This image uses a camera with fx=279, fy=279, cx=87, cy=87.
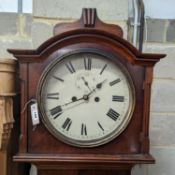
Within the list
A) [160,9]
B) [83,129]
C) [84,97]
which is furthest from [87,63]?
[160,9]

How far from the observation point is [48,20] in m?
1.09

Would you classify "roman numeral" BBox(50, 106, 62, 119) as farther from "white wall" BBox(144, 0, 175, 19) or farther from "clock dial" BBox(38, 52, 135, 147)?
"white wall" BBox(144, 0, 175, 19)

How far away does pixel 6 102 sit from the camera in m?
0.92

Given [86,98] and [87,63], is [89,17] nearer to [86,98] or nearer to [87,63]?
[87,63]

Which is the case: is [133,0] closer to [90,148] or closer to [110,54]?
[110,54]

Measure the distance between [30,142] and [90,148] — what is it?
195 millimetres

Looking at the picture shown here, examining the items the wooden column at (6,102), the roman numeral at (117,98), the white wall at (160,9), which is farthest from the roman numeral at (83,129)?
the white wall at (160,9)

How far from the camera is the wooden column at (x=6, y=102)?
0.90m

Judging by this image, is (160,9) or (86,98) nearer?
(86,98)

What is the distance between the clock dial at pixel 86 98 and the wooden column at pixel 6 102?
123mm

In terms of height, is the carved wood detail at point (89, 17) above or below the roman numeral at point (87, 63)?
above

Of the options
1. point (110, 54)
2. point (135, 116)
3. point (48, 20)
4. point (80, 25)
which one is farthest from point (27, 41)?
point (135, 116)

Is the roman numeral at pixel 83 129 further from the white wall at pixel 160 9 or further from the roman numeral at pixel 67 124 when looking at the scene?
the white wall at pixel 160 9

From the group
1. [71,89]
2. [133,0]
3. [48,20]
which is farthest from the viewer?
[133,0]
